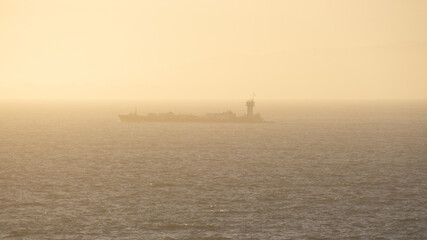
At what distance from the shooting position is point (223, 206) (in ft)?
182

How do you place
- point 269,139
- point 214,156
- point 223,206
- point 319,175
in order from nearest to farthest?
1. point 223,206
2. point 319,175
3. point 214,156
4. point 269,139

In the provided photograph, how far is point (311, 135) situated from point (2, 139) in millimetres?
78041

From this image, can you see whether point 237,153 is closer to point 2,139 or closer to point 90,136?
point 90,136

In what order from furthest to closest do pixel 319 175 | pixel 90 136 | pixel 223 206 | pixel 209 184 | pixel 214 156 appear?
pixel 90 136
pixel 214 156
pixel 319 175
pixel 209 184
pixel 223 206

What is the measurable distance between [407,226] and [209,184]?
2594cm

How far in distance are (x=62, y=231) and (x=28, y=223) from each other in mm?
4633

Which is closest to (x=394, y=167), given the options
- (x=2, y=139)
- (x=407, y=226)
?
(x=407, y=226)

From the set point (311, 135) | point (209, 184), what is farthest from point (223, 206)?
point (311, 135)

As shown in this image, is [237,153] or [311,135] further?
[311,135]

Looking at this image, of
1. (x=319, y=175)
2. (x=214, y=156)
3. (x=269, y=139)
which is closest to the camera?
(x=319, y=175)

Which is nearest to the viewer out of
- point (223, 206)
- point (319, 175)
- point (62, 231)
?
point (62, 231)

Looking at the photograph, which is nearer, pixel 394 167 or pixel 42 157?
pixel 394 167

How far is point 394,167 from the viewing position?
83812 mm

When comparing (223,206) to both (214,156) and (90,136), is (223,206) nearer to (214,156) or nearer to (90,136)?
(214,156)
